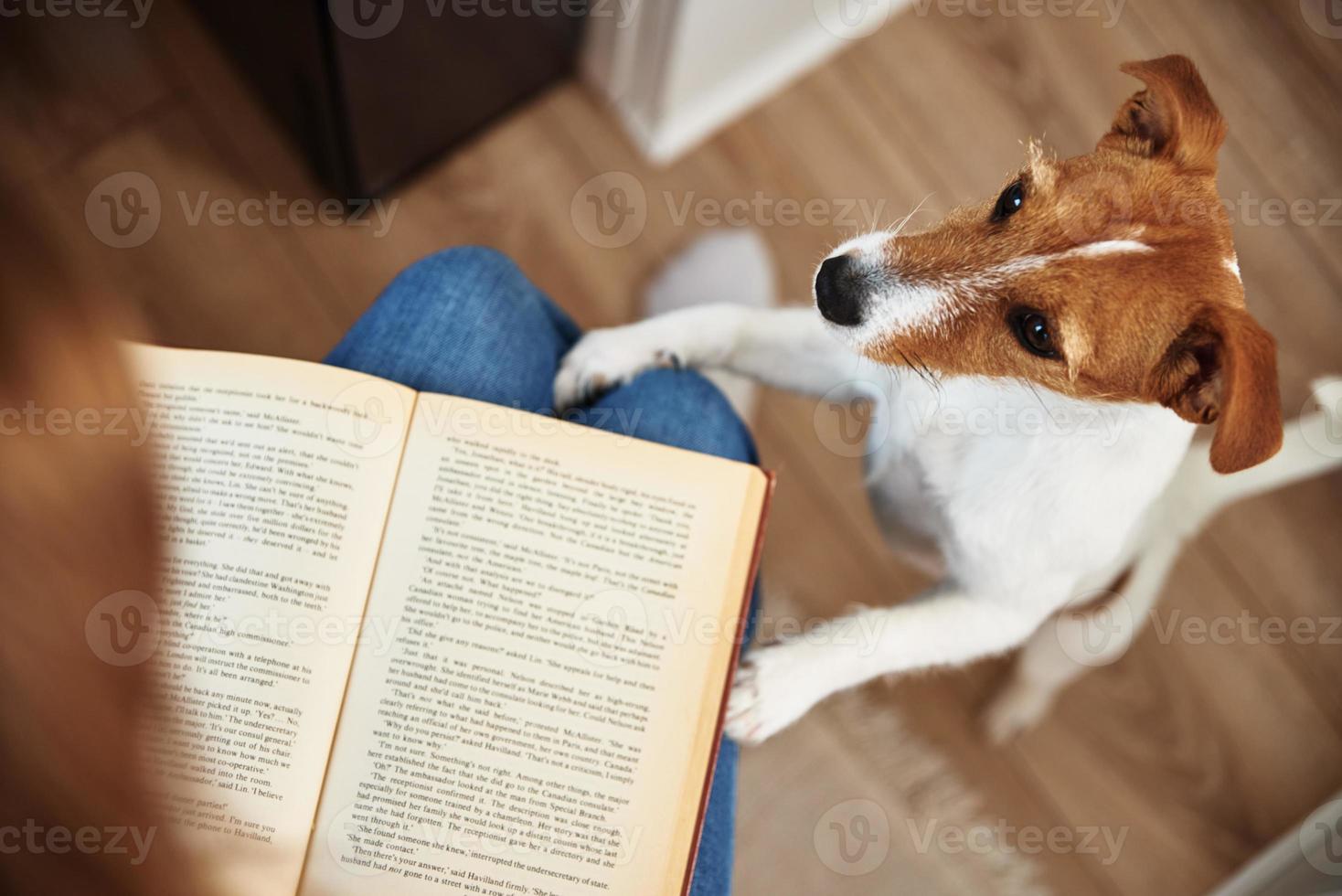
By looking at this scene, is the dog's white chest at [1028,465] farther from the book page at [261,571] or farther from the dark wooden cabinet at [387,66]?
the dark wooden cabinet at [387,66]

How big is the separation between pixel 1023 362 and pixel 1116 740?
3.86 ft

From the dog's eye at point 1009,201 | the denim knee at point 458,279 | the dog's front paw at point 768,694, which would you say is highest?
the dog's eye at point 1009,201

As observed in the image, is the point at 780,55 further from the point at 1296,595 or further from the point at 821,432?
the point at 1296,595

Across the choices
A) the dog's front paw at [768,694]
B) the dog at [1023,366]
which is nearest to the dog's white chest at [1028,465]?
the dog at [1023,366]

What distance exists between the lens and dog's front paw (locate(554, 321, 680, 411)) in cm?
124

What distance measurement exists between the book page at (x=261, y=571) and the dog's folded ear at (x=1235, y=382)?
80 centimetres

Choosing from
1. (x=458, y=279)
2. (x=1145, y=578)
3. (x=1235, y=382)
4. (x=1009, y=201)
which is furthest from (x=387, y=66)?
(x=1145, y=578)

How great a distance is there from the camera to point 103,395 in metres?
0.51

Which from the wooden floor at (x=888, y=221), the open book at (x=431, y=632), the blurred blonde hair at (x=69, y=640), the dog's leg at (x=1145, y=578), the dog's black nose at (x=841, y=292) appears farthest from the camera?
the wooden floor at (x=888, y=221)

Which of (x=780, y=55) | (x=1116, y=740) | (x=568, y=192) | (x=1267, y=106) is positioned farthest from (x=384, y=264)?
(x=1267, y=106)

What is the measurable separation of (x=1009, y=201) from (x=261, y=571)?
0.90m

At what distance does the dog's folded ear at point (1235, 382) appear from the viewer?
2.59 ft

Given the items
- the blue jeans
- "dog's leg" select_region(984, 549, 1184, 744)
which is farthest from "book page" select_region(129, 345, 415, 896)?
"dog's leg" select_region(984, 549, 1184, 744)

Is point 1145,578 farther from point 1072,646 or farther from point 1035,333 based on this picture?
point 1035,333
